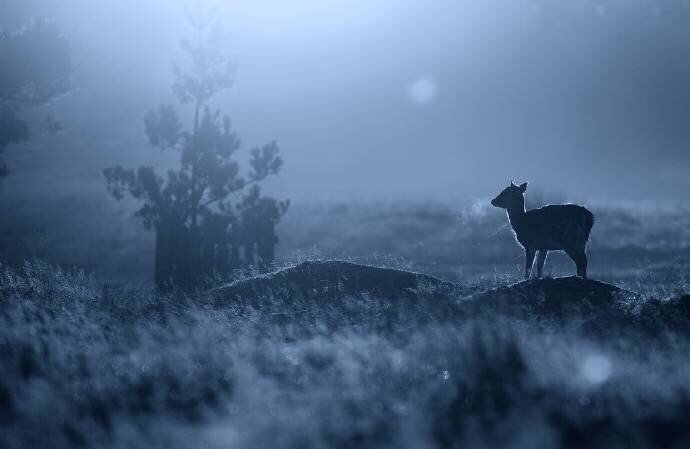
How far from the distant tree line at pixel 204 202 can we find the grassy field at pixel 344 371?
1322 centimetres

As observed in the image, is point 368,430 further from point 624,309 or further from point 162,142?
point 162,142

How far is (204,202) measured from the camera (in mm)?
31375

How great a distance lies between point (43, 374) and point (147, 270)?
3199 cm

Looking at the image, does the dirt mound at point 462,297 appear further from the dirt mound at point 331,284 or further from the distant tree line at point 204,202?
the distant tree line at point 204,202

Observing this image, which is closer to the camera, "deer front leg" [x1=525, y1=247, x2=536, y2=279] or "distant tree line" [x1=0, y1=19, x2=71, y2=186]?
"deer front leg" [x1=525, y1=247, x2=536, y2=279]

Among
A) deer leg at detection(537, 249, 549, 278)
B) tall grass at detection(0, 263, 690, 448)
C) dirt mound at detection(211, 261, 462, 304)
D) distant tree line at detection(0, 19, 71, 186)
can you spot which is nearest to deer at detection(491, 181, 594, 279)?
deer leg at detection(537, 249, 549, 278)

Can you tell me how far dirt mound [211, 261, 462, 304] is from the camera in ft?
48.8

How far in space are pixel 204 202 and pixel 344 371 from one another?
23405mm

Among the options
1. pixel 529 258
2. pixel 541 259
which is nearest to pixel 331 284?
pixel 529 258

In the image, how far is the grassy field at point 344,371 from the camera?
6.97m

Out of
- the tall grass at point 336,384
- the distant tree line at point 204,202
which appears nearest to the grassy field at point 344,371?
the tall grass at point 336,384

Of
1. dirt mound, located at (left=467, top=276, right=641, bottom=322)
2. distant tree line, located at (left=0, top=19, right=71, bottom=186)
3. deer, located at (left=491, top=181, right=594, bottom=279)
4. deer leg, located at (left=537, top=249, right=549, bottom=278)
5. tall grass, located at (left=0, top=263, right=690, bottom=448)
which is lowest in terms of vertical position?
tall grass, located at (left=0, top=263, right=690, bottom=448)

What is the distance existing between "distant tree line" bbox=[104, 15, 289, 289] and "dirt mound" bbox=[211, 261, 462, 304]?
399 inches

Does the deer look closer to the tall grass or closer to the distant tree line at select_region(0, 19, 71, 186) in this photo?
the tall grass
